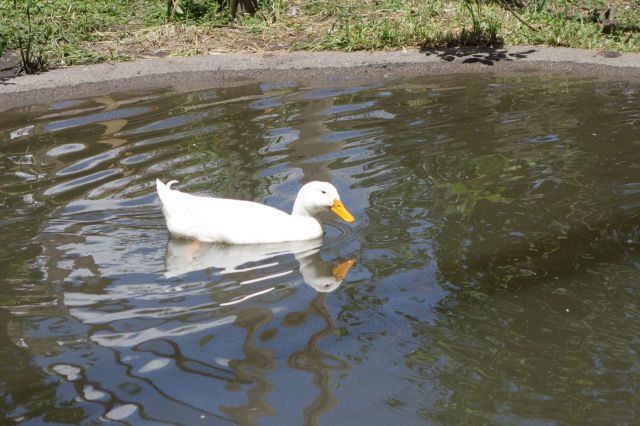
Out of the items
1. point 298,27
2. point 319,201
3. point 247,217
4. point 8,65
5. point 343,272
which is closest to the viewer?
point 343,272

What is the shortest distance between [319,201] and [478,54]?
593cm

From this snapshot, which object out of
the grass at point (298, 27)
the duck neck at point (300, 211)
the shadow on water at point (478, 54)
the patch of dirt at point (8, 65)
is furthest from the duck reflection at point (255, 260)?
the grass at point (298, 27)

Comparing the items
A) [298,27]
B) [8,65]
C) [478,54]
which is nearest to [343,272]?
[478,54]

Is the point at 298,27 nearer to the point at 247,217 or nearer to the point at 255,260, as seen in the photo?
the point at 247,217

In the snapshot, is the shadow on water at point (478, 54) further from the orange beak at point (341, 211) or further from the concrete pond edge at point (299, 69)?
the orange beak at point (341, 211)

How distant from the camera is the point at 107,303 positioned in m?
5.58

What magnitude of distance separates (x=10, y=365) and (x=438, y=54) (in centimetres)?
806

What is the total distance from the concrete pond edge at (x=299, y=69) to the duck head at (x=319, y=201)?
15.7ft

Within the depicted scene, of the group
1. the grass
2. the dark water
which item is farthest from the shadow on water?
the dark water

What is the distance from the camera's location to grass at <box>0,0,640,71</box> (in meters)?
12.2

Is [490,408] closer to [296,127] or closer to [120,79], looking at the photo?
[296,127]

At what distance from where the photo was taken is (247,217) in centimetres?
648

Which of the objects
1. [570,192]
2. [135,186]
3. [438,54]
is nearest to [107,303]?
[135,186]

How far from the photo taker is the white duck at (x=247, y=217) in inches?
256
